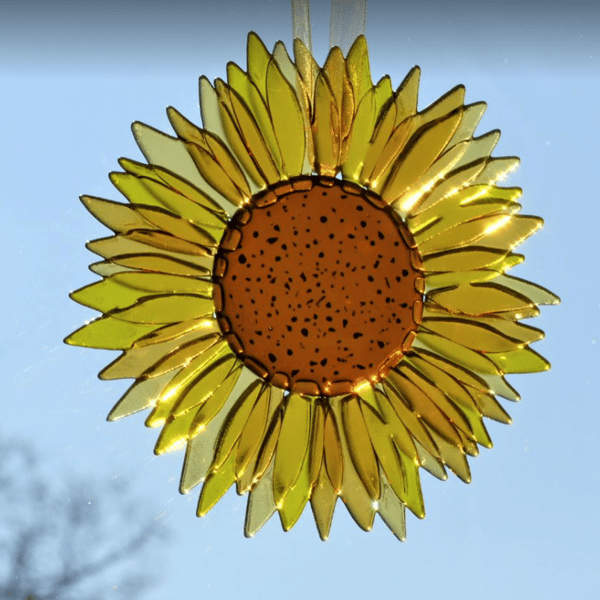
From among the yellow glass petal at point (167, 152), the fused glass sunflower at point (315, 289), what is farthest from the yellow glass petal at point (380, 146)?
the yellow glass petal at point (167, 152)

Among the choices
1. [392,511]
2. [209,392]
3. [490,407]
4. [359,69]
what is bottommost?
[392,511]

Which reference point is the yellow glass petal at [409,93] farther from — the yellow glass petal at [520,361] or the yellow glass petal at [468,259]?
the yellow glass petal at [520,361]

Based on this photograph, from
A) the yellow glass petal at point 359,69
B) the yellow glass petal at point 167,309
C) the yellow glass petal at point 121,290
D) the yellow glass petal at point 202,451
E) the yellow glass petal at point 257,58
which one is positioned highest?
the yellow glass petal at point 257,58

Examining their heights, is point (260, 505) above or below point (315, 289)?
below

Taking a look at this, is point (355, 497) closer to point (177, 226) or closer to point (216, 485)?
point (216, 485)

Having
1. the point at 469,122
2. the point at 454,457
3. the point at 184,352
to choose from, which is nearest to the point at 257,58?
the point at 469,122

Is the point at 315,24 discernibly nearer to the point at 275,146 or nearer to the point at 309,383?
the point at 275,146
